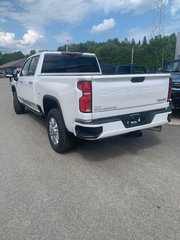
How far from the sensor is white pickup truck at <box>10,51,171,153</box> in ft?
11.5

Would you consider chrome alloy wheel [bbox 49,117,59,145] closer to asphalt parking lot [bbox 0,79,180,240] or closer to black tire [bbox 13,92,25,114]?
asphalt parking lot [bbox 0,79,180,240]

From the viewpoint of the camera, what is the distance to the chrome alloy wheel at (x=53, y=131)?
15.0 ft

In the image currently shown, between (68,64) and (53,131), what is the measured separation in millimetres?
1982

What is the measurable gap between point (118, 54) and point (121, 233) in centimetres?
8315

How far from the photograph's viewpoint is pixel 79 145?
5.05m

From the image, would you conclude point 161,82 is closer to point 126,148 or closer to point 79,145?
point 126,148

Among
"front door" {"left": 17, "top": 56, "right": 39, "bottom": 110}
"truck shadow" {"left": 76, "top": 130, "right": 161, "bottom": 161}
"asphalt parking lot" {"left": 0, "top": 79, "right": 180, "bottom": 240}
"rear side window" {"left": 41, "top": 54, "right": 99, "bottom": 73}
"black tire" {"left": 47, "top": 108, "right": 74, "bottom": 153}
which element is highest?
"rear side window" {"left": 41, "top": 54, "right": 99, "bottom": 73}

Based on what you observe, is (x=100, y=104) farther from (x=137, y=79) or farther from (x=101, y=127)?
(x=137, y=79)

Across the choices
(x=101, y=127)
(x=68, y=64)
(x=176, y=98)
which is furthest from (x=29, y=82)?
(x=176, y=98)

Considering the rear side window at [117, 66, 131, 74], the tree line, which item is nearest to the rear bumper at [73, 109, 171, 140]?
the rear side window at [117, 66, 131, 74]

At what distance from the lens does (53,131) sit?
470 cm

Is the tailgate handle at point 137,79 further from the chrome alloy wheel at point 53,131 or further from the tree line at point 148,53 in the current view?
the tree line at point 148,53

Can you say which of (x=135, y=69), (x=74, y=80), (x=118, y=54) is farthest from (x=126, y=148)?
(x=118, y=54)

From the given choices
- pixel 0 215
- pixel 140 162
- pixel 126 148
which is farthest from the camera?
pixel 126 148
